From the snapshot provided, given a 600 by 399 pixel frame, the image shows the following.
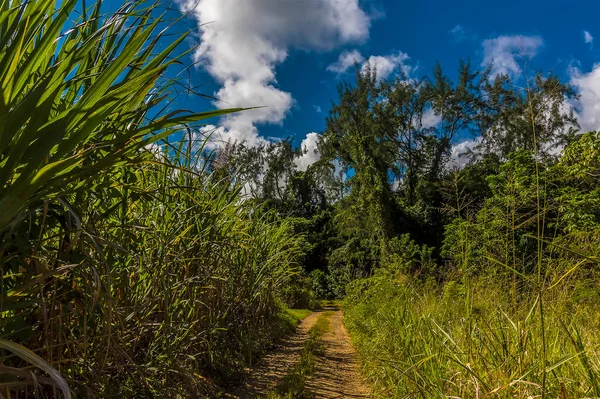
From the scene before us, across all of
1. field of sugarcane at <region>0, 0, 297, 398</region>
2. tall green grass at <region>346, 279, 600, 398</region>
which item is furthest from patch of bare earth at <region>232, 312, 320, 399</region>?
tall green grass at <region>346, 279, 600, 398</region>

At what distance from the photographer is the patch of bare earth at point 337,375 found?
15.0 feet

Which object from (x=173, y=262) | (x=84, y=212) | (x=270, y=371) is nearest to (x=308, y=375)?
(x=270, y=371)

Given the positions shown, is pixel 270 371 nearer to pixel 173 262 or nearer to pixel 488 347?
pixel 173 262

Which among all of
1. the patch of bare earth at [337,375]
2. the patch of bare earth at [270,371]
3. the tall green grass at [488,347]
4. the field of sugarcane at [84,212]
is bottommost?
the patch of bare earth at [337,375]

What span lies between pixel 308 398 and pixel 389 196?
73.2ft

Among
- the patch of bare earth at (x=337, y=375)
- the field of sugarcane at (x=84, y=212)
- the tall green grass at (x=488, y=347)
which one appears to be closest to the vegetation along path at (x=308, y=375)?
the patch of bare earth at (x=337, y=375)

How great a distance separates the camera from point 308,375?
5.15m

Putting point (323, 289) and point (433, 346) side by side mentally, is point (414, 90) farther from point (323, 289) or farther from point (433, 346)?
point (433, 346)

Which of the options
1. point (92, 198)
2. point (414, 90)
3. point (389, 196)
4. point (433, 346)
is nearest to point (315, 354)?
point (433, 346)

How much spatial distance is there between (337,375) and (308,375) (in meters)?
0.62

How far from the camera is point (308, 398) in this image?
13.2 ft

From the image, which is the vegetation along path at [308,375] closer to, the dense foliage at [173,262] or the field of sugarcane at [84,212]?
the dense foliage at [173,262]

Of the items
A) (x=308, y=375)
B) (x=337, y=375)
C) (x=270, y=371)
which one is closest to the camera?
(x=308, y=375)

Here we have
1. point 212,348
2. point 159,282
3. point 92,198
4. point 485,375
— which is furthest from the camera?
point 212,348
